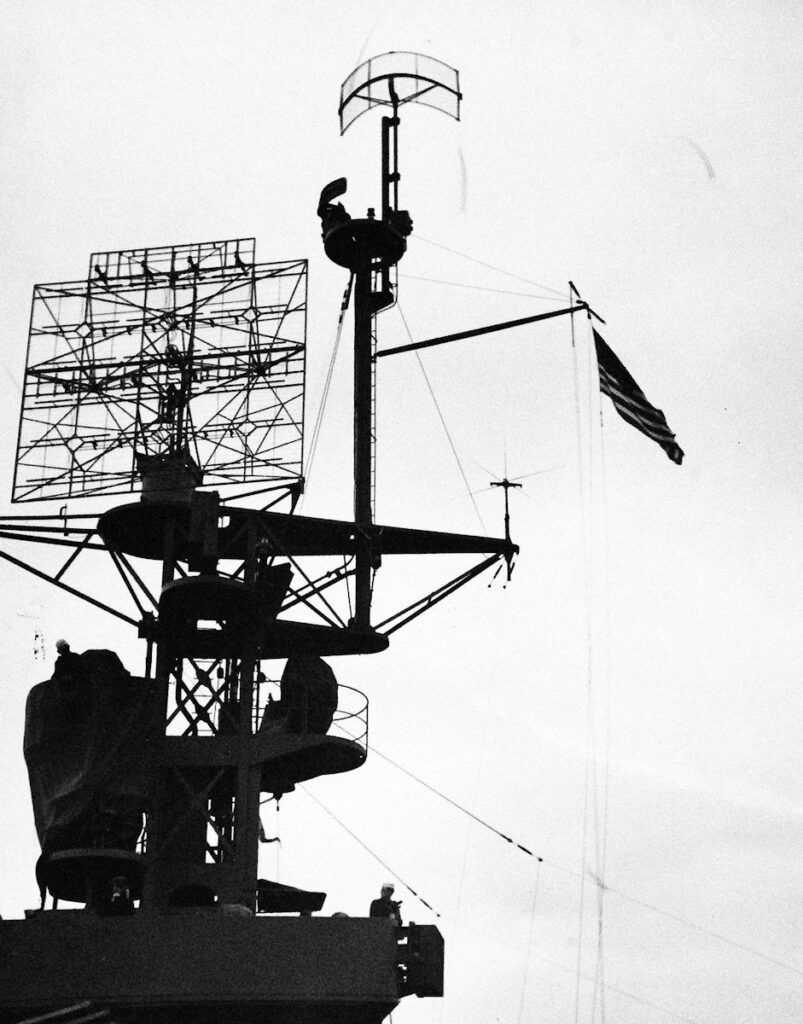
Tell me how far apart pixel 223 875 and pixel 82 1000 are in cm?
443

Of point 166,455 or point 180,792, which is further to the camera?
point 166,455

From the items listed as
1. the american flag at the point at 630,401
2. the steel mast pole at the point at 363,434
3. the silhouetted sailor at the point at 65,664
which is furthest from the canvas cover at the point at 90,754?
the american flag at the point at 630,401

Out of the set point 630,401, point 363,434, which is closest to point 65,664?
point 363,434

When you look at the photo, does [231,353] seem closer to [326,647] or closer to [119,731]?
[326,647]

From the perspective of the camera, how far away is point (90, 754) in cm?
3531

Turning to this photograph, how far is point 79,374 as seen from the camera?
41.4m

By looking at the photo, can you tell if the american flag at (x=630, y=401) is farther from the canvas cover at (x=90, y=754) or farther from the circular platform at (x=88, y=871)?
the circular platform at (x=88, y=871)

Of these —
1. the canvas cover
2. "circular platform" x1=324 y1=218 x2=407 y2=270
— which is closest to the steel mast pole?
"circular platform" x1=324 y1=218 x2=407 y2=270

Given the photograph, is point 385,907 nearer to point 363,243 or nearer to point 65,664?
point 65,664

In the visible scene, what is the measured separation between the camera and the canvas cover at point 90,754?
34875 millimetres

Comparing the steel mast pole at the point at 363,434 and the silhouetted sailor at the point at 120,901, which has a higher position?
the steel mast pole at the point at 363,434

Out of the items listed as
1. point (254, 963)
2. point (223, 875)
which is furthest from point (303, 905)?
point (254, 963)

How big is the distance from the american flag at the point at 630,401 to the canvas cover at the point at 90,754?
13.2 meters

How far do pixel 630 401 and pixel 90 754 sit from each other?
49.7ft
